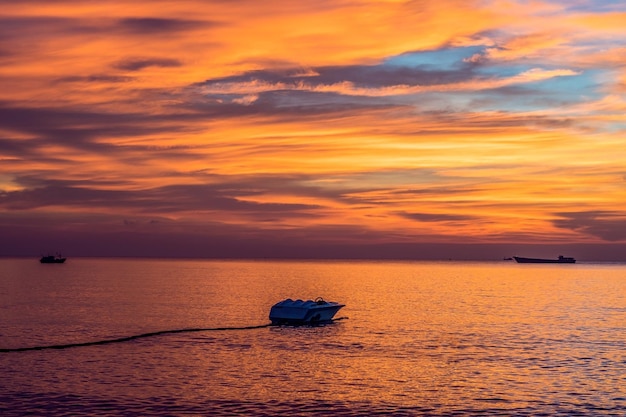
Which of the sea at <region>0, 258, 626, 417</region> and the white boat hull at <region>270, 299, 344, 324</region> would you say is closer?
the sea at <region>0, 258, 626, 417</region>

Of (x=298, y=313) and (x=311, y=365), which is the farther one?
(x=298, y=313)

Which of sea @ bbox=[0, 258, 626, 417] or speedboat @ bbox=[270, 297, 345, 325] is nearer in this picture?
sea @ bbox=[0, 258, 626, 417]

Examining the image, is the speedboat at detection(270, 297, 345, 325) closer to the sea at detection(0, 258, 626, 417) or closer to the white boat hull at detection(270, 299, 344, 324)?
the white boat hull at detection(270, 299, 344, 324)

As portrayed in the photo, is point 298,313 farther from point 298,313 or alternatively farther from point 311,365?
point 311,365

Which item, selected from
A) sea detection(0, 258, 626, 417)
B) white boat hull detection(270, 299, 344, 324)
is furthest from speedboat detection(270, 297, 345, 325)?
sea detection(0, 258, 626, 417)

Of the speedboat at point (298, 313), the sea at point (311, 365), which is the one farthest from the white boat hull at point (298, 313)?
the sea at point (311, 365)

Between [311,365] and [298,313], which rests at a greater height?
[298,313]

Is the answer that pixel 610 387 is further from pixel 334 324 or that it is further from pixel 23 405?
pixel 334 324

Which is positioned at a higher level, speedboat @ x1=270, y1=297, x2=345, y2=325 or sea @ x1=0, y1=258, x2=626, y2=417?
speedboat @ x1=270, y1=297, x2=345, y2=325

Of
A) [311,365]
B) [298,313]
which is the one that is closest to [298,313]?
[298,313]

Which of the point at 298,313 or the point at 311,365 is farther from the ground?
the point at 298,313

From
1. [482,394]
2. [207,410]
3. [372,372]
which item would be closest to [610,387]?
[482,394]

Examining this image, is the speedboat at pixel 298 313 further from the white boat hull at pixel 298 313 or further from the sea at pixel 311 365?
the sea at pixel 311 365

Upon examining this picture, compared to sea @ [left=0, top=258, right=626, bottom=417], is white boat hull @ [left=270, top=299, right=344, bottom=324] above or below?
above
